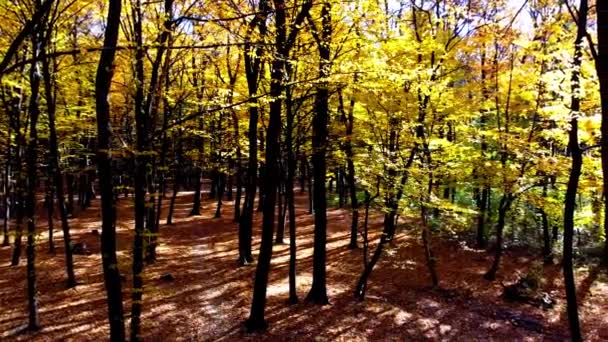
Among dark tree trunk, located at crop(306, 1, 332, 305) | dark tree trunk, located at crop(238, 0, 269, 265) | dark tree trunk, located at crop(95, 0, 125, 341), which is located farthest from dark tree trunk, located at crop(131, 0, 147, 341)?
dark tree trunk, located at crop(238, 0, 269, 265)

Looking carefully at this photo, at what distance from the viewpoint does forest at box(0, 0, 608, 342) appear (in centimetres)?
1005

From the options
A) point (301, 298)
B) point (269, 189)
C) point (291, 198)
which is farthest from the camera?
point (301, 298)

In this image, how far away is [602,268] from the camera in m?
19.8

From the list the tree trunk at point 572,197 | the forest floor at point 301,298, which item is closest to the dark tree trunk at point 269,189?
the forest floor at point 301,298

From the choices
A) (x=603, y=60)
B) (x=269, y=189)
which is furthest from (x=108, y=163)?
(x=603, y=60)

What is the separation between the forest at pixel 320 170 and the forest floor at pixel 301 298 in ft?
0.28

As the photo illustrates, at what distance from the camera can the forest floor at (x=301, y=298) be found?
11734 mm

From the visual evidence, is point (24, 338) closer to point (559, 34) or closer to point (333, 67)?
point (333, 67)

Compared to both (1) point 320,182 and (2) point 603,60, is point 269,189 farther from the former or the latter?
(2) point 603,60

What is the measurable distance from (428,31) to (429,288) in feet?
32.6

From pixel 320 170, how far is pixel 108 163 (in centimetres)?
729

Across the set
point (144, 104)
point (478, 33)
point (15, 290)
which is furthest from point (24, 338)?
point (478, 33)

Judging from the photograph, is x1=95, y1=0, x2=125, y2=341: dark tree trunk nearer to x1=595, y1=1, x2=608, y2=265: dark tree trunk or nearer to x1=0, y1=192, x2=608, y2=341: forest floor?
x1=0, y1=192, x2=608, y2=341: forest floor

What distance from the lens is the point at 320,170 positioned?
528 inches
